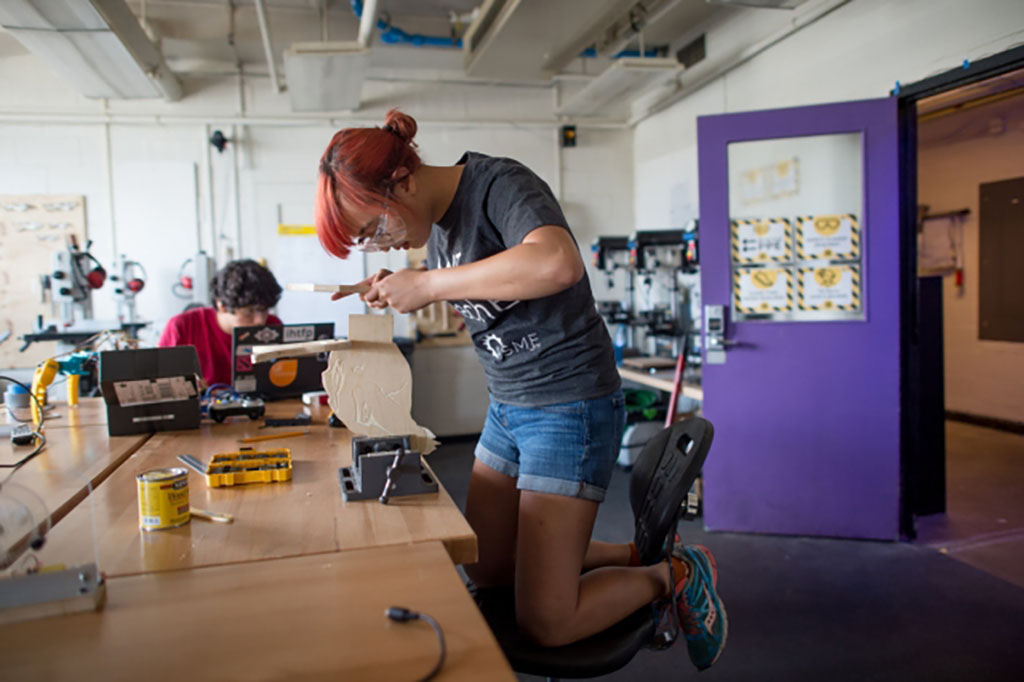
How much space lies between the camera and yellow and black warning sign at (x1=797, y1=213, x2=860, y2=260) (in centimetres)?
304

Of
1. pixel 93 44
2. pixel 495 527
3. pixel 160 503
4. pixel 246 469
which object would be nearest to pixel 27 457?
pixel 246 469

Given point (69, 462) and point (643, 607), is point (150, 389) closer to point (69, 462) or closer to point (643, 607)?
point (69, 462)

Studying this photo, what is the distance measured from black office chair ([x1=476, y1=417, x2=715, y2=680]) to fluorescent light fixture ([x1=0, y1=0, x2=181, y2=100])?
3.06 m

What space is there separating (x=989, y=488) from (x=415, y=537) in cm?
386

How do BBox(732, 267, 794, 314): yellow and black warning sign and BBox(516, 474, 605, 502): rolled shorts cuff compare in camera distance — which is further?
BBox(732, 267, 794, 314): yellow and black warning sign

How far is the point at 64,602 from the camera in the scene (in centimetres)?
82

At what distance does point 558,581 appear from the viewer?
132 centimetres

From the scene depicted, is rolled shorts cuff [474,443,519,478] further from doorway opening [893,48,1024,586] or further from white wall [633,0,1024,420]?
white wall [633,0,1024,420]

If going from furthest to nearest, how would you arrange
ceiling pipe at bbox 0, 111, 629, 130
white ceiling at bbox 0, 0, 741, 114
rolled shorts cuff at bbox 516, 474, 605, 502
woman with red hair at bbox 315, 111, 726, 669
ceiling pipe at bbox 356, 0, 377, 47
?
ceiling pipe at bbox 0, 111, 629, 130 → white ceiling at bbox 0, 0, 741, 114 → ceiling pipe at bbox 356, 0, 377, 47 → rolled shorts cuff at bbox 516, 474, 605, 502 → woman with red hair at bbox 315, 111, 726, 669

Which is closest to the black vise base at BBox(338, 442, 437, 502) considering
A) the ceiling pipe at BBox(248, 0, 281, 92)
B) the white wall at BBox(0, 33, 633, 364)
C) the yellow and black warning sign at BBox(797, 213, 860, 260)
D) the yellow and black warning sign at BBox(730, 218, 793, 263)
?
the yellow and black warning sign at BBox(730, 218, 793, 263)

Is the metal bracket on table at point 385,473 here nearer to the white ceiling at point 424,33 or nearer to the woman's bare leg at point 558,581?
the woman's bare leg at point 558,581

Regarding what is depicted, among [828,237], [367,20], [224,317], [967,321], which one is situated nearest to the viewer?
[224,317]

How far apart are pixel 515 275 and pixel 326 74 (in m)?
3.39

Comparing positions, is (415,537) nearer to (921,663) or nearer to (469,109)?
(921,663)
